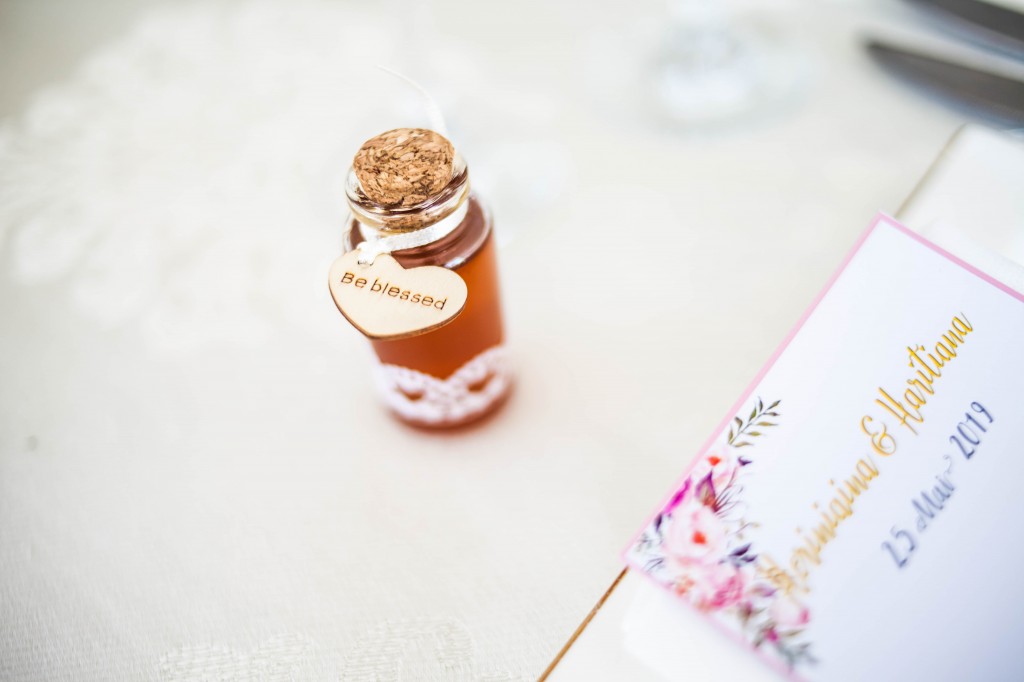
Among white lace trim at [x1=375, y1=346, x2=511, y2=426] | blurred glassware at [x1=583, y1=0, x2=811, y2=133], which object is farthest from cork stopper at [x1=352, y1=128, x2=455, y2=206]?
blurred glassware at [x1=583, y1=0, x2=811, y2=133]

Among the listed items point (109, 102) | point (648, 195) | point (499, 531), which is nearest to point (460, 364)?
point (499, 531)

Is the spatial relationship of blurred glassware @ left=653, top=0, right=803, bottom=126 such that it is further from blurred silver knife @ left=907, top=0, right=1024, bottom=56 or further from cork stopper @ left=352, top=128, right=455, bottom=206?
cork stopper @ left=352, top=128, right=455, bottom=206

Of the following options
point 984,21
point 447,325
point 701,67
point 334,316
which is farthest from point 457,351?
point 984,21

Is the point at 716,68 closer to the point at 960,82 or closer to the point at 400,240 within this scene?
the point at 960,82

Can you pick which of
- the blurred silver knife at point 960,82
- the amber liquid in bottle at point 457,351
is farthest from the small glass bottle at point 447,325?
the blurred silver knife at point 960,82

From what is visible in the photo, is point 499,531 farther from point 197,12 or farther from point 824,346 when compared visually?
point 197,12

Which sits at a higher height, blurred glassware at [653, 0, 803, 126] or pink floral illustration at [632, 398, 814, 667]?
blurred glassware at [653, 0, 803, 126]
